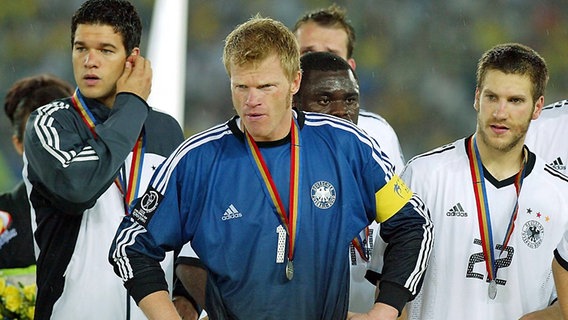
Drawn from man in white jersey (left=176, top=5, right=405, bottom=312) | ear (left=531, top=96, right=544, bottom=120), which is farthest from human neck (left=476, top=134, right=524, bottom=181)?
man in white jersey (left=176, top=5, right=405, bottom=312)

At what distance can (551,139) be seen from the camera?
15.6ft

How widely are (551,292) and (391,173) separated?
3.26 ft

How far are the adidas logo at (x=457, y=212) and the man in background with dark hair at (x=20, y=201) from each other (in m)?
2.74

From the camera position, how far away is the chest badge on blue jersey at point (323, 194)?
3422 mm

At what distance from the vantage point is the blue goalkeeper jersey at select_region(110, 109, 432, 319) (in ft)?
11.1

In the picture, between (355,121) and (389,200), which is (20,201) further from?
(389,200)

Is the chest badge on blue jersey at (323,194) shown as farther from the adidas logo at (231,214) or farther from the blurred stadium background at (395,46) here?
the blurred stadium background at (395,46)

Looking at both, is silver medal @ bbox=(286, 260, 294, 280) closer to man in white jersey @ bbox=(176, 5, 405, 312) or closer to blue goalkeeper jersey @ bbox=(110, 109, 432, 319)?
blue goalkeeper jersey @ bbox=(110, 109, 432, 319)

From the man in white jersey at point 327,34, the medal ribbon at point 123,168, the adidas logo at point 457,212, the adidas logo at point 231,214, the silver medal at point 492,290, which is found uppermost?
the man in white jersey at point 327,34

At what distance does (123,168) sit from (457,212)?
1342mm

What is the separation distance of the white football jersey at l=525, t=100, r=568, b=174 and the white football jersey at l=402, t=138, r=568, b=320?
0.64m

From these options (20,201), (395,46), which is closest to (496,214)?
(20,201)

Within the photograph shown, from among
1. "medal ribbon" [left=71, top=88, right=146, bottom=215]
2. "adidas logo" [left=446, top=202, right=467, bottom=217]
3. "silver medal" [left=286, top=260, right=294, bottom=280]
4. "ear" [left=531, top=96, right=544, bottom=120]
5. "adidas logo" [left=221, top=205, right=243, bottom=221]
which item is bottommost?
"silver medal" [left=286, top=260, right=294, bottom=280]

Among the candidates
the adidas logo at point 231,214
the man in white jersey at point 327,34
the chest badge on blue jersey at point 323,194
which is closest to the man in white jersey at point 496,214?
the chest badge on blue jersey at point 323,194
